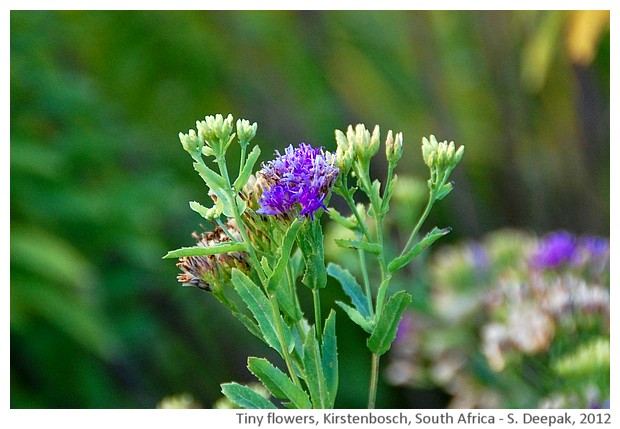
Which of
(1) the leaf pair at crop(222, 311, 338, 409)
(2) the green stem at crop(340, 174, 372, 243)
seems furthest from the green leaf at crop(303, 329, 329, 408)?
(2) the green stem at crop(340, 174, 372, 243)

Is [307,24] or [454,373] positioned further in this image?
[307,24]

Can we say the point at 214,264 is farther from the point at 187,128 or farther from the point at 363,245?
the point at 187,128

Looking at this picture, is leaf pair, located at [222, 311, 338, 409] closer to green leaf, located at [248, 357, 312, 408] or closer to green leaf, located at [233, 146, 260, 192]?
green leaf, located at [248, 357, 312, 408]
